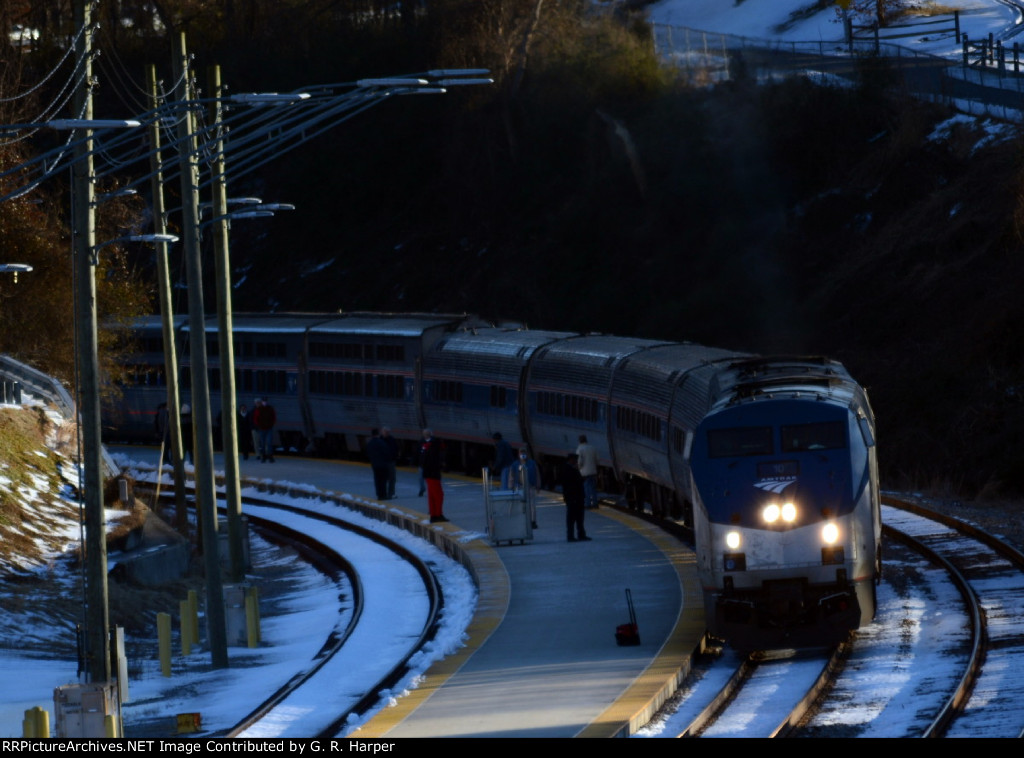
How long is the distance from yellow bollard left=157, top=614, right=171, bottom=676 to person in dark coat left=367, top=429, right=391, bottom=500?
12132 millimetres

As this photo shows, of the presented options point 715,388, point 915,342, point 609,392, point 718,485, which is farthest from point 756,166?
point 718,485

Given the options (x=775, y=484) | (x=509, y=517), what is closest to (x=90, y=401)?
(x=775, y=484)

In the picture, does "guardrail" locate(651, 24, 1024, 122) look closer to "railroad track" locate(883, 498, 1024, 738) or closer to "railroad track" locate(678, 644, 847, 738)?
"railroad track" locate(883, 498, 1024, 738)

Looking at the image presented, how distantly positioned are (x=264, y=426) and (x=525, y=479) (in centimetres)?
1669

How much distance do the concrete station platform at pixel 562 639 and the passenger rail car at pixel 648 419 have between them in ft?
3.34

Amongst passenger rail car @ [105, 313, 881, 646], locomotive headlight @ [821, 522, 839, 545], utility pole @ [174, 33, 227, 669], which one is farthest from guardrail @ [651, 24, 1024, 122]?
locomotive headlight @ [821, 522, 839, 545]

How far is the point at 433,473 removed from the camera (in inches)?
1142

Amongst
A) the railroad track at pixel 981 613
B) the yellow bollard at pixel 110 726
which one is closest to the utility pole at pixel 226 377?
the yellow bollard at pixel 110 726

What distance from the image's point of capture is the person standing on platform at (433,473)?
29.0m

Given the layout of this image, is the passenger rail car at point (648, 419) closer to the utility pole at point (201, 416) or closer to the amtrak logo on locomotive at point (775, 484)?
the amtrak logo on locomotive at point (775, 484)

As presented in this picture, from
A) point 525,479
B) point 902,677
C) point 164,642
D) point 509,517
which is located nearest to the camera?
point 902,677

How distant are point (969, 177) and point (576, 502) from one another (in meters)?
27.9

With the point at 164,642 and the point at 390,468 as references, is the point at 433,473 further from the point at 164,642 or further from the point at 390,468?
the point at 164,642

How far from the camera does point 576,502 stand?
2623cm
